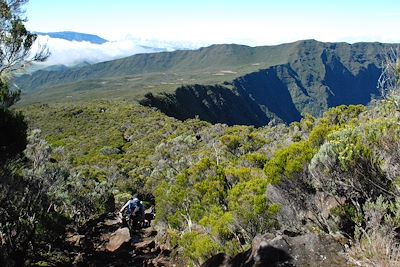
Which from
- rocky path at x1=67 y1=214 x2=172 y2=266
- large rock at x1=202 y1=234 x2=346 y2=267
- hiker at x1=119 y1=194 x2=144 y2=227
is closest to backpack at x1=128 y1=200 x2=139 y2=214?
hiker at x1=119 y1=194 x2=144 y2=227

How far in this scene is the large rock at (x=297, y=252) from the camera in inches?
370

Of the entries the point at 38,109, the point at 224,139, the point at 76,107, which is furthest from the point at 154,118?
the point at 224,139

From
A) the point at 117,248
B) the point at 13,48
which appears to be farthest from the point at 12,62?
the point at 117,248

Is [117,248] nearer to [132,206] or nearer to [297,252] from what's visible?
[132,206]

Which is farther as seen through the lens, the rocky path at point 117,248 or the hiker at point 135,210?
the hiker at point 135,210

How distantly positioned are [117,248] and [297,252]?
13222 millimetres

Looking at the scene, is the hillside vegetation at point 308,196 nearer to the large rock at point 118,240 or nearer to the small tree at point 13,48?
the large rock at point 118,240

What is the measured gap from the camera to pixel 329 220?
12.4 m

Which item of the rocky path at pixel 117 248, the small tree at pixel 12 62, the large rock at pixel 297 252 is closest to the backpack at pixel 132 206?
the rocky path at pixel 117 248

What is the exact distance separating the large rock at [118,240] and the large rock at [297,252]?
39.4 feet

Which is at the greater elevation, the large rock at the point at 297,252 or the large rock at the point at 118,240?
the large rock at the point at 297,252

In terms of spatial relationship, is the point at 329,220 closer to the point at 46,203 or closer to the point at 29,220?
the point at 29,220

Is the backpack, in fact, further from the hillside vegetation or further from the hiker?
the hillside vegetation

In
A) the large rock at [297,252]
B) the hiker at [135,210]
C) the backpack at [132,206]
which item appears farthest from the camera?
the hiker at [135,210]
